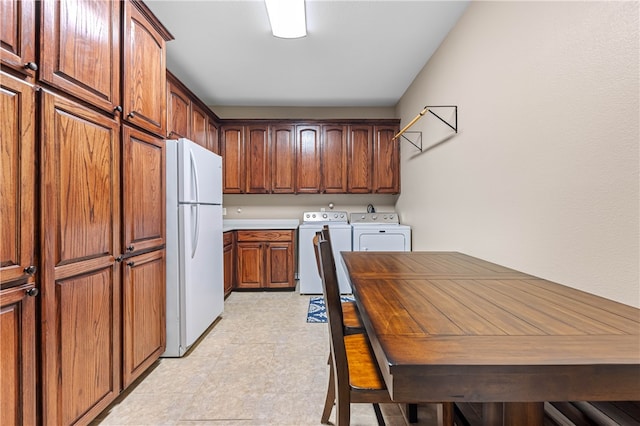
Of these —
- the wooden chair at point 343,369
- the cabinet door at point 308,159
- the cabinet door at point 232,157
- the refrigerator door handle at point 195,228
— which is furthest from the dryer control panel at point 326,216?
the wooden chair at point 343,369

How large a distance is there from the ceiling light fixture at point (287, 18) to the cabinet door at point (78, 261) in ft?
4.41

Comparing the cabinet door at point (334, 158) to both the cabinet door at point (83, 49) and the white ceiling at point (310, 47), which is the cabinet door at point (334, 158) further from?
the cabinet door at point (83, 49)

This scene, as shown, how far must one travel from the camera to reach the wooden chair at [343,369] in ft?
2.99

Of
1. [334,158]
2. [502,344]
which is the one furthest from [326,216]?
[502,344]

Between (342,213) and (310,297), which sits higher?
(342,213)

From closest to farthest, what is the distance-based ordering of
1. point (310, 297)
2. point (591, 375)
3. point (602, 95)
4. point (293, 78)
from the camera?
1. point (591, 375)
2. point (602, 95)
3. point (293, 78)
4. point (310, 297)

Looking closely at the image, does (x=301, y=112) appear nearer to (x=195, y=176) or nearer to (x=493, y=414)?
(x=195, y=176)

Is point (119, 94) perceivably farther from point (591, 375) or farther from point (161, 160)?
point (591, 375)

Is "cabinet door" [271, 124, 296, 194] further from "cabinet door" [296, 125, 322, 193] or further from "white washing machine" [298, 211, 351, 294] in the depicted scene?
"white washing machine" [298, 211, 351, 294]

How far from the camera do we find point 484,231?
201 cm

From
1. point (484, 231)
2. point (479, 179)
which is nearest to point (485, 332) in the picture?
point (484, 231)

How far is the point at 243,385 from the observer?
190 cm

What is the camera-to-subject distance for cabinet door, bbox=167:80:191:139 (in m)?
2.82

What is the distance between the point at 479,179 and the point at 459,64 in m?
→ 0.98
